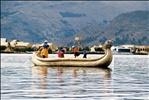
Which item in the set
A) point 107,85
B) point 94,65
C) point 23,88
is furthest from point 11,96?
point 94,65

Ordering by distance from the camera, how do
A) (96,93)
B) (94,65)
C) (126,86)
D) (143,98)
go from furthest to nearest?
(94,65), (126,86), (96,93), (143,98)

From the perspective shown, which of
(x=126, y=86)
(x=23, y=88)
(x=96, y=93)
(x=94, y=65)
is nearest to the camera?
(x=96, y=93)

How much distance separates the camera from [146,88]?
2975 cm

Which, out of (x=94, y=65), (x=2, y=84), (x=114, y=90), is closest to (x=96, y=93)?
(x=114, y=90)

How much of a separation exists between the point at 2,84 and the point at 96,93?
6.05 metres

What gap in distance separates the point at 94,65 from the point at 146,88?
74.3 feet

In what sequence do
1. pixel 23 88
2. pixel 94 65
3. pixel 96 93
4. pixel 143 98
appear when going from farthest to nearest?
pixel 94 65 < pixel 23 88 < pixel 96 93 < pixel 143 98

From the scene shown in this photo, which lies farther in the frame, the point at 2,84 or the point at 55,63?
the point at 55,63

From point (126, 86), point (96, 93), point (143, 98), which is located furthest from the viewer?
point (126, 86)

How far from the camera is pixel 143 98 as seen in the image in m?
25.2

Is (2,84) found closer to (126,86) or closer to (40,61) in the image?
(126,86)

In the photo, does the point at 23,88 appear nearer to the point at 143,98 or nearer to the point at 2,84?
the point at 2,84

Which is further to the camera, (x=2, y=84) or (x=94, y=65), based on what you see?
(x=94, y=65)

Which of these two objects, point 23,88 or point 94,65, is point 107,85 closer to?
point 23,88
